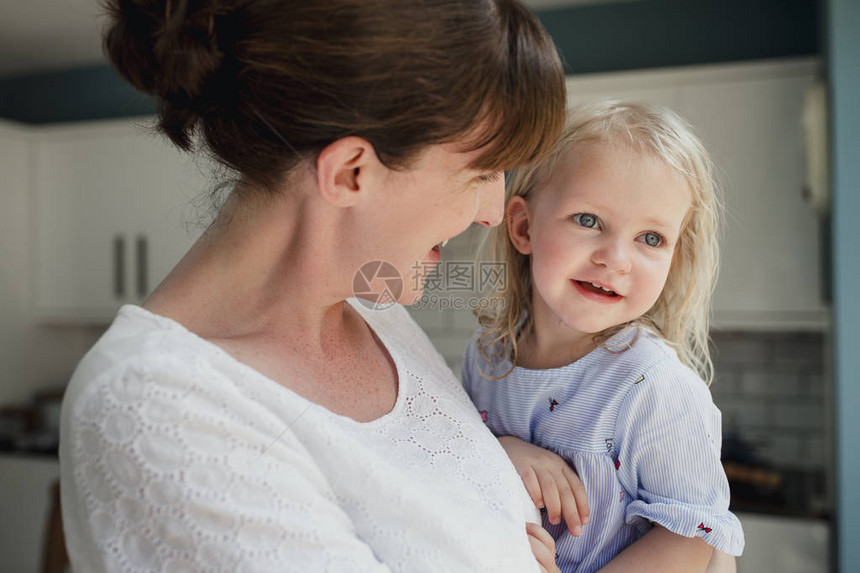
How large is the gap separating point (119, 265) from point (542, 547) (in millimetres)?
3132

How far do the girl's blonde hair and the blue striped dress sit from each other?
0.17 ft

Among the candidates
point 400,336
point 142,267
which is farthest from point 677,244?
point 142,267

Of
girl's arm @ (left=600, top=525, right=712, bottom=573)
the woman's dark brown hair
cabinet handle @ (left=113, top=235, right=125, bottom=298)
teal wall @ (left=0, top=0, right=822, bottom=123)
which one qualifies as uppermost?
teal wall @ (left=0, top=0, right=822, bottom=123)

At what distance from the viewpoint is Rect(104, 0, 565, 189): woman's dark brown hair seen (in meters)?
0.59

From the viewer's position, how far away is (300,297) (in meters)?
0.71

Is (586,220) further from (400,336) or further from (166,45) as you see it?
(166,45)

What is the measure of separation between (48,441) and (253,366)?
3.34m

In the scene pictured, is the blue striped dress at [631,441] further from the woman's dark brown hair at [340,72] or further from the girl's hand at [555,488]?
the woman's dark brown hair at [340,72]

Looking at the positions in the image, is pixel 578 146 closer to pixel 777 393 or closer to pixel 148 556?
pixel 148 556

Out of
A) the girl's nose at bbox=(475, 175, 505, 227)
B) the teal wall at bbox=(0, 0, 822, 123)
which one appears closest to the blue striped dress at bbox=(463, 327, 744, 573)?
the girl's nose at bbox=(475, 175, 505, 227)

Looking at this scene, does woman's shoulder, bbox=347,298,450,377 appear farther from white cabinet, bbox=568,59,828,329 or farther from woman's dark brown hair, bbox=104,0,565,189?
white cabinet, bbox=568,59,828,329

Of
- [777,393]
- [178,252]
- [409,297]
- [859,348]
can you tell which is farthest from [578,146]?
[178,252]

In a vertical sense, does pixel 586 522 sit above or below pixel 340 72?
below

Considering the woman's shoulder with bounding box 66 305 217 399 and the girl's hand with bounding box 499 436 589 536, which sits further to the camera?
the girl's hand with bounding box 499 436 589 536
